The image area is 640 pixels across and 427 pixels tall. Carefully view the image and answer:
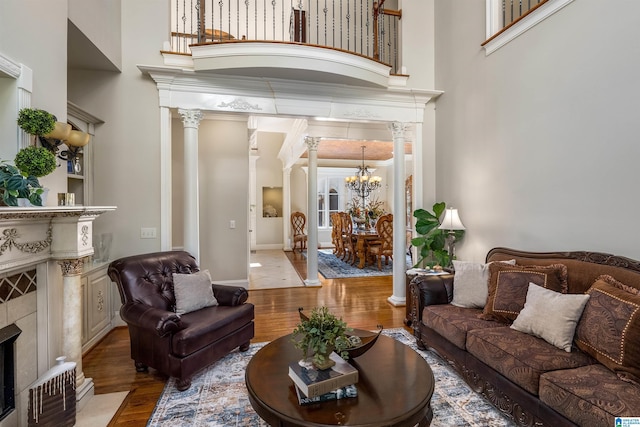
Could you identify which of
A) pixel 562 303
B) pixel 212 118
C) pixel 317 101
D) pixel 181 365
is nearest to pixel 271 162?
pixel 212 118

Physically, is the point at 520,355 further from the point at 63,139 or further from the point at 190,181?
the point at 190,181

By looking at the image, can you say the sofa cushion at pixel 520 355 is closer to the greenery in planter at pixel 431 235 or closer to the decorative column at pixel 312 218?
the greenery in planter at pixel 431 235

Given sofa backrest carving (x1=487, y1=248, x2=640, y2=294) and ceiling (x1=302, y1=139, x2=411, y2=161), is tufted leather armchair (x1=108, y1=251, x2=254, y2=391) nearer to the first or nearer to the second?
sofa backrest carving (x1=487, y1=248, x2=640, y2=294)

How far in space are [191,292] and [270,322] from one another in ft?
4.16

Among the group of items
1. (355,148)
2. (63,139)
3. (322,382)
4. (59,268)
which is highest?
(355,148)

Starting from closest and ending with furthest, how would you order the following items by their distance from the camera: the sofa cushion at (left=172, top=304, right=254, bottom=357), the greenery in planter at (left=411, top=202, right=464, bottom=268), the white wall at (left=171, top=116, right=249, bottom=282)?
the sofa cushion at (left=172, top=304, right=254, bottom=357) < the greenery in planter at (left=411, top=202, right=464, bottom=268) < the white wall at (left=171, top=116, right=249, bottom=282)

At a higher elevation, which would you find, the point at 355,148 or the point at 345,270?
the point at 355,148

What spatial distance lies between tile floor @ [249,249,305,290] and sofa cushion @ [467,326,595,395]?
3710 mm

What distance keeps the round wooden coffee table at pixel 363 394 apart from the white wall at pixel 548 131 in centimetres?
188

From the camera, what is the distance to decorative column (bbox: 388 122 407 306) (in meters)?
4.50

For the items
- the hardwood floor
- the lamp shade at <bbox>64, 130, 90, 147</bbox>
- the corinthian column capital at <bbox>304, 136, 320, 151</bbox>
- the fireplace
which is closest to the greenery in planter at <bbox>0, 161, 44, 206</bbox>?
the lamp shade at <bbox>64, 130, 90, 147</bbox>

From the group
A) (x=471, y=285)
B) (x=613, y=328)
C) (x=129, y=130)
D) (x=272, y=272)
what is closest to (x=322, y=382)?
(x=613, y=328)

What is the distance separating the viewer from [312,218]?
5.46m

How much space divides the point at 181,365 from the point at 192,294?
2.25 feet
